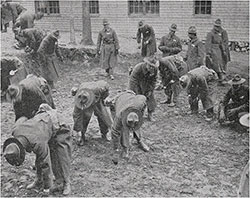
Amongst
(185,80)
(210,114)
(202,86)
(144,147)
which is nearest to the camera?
(144,147)

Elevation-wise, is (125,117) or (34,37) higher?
(34,37)

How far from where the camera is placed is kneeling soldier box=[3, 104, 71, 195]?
16.4 ft

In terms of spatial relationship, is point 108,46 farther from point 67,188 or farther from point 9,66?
point 67,188

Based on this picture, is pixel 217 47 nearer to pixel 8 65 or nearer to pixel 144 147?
pixel 144 147

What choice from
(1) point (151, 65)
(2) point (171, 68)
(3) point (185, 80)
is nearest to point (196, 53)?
(2) point (171, 68)

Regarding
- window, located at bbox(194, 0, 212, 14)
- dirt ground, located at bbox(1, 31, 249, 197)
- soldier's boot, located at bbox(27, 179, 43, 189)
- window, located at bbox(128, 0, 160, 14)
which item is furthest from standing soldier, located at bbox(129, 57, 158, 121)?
window, located at bbox(128, 0, 160, 14)

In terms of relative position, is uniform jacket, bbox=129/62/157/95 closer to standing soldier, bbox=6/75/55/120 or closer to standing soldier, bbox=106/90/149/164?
standing soldier, bbox=106/90/149/164

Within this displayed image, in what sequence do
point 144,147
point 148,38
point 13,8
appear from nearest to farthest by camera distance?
point 144,147
point 148,38
point 13,8

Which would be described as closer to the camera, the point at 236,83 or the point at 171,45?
the point at 236,83

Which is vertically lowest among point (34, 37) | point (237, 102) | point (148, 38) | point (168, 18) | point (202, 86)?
point (237, 102)

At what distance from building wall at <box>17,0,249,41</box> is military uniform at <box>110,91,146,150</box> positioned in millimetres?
9673

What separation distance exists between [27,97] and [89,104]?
1.10m

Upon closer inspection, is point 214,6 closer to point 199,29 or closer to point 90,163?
point 199,29

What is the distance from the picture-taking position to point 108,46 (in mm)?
12445
